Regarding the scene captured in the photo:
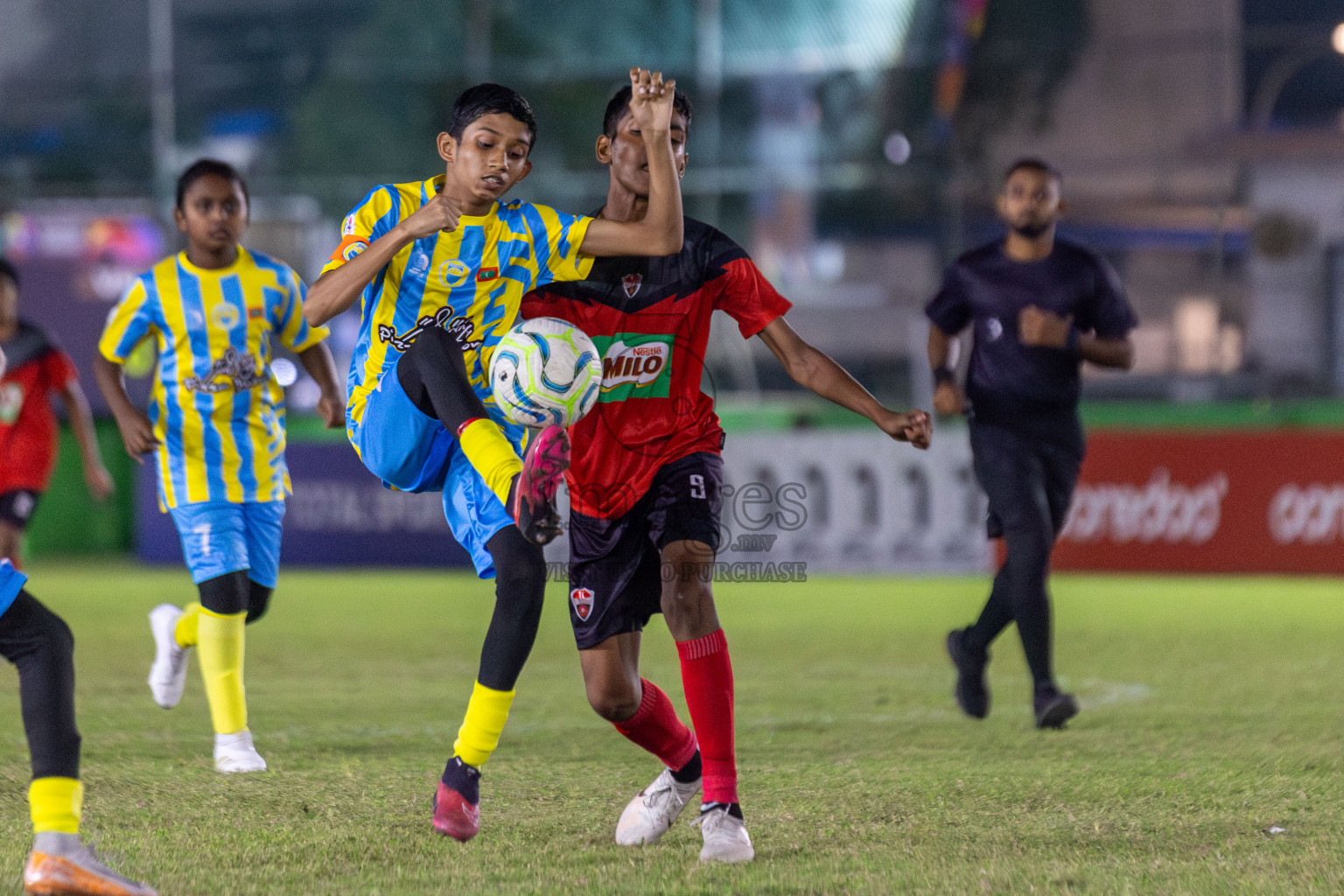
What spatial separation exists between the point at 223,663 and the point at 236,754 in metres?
0.38

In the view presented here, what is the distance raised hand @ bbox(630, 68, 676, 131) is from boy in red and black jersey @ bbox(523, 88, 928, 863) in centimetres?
24

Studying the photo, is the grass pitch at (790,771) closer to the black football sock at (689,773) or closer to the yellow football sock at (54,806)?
the black football sock at (689,773)

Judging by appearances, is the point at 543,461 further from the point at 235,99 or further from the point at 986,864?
the point at 235,99

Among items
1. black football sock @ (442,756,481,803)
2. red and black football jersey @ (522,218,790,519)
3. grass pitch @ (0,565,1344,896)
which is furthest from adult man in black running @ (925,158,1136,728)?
black football sock @ (442,756,481,803)

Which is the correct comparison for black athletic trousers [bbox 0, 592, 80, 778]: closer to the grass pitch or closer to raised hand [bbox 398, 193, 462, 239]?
the grass pitch

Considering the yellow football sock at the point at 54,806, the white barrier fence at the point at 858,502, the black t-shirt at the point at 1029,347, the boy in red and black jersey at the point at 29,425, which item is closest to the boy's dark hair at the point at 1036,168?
the black t-shirt at the point at 1029,347

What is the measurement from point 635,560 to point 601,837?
2.21ft

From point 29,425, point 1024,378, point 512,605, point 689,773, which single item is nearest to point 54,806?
point 512,605

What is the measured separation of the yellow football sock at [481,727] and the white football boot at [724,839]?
0.53m

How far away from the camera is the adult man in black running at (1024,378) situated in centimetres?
626

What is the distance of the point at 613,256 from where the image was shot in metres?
4.34

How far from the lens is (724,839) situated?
12.6 ft

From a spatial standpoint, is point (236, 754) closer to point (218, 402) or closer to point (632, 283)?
point (218, 402)

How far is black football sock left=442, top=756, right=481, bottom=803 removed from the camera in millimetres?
3945
